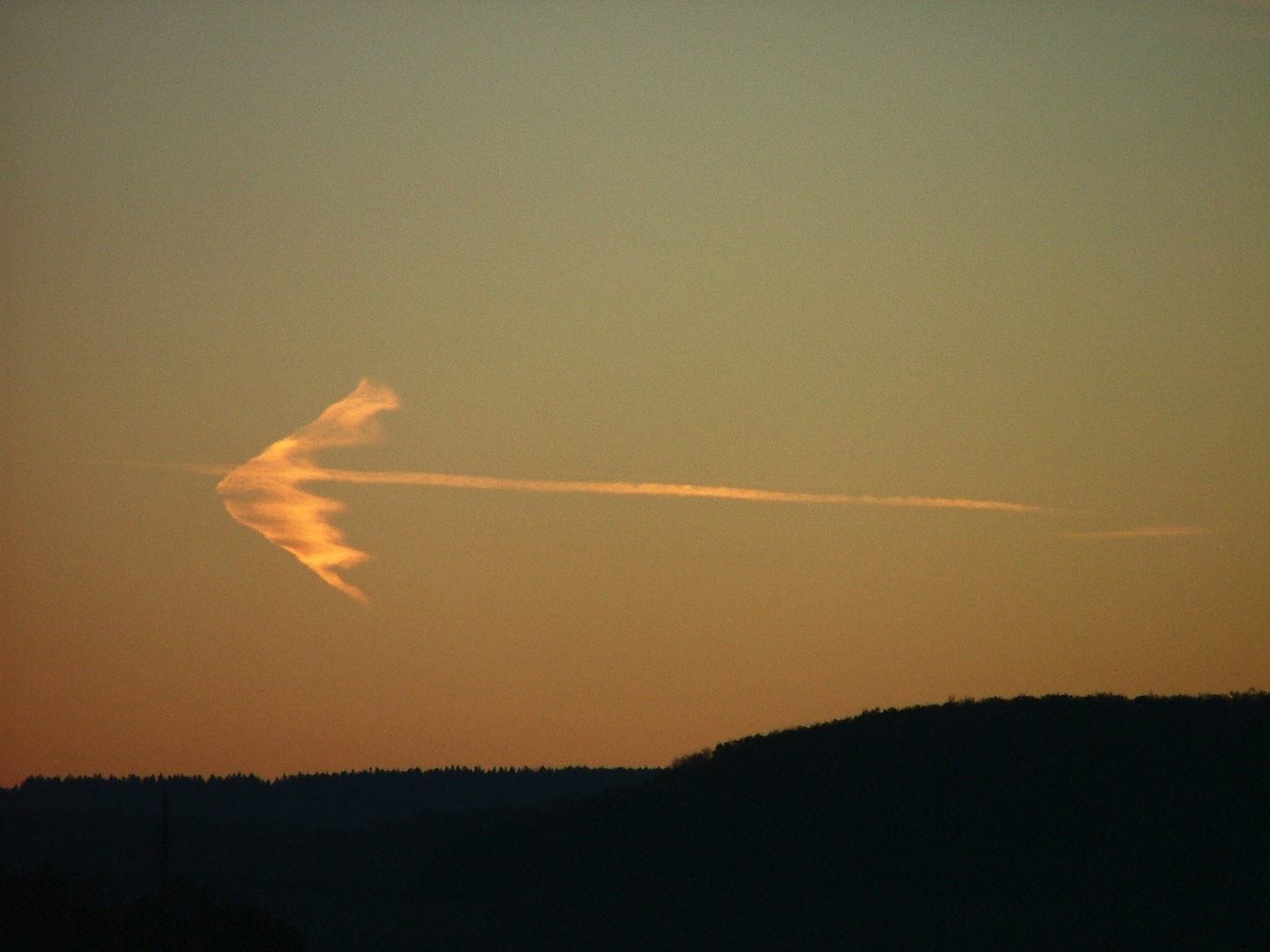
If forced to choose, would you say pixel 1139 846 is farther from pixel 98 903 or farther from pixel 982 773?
pixel 98 903

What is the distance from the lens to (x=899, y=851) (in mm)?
110375

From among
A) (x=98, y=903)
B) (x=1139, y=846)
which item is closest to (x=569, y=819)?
(x=1139, y=846)

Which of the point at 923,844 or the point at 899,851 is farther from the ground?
the point at 923,844

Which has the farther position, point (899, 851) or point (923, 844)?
point (923, 844)

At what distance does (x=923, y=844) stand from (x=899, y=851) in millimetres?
1511

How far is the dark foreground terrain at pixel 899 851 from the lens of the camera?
299 feet

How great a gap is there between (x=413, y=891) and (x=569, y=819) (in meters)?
12.6

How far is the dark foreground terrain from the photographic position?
9125cm

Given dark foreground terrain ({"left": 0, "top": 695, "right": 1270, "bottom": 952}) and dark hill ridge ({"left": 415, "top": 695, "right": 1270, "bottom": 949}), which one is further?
dark foreground terrain ({"left": 0, "top": 695, "right": 1270, "bottom": 952})

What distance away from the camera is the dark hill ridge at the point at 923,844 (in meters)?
90.9

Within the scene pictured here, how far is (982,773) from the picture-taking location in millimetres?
119375

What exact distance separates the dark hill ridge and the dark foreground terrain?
188mm

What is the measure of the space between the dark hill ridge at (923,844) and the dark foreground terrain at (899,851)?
19cm

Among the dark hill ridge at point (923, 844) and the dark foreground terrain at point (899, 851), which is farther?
the dark foreground terrain at point (899, 851)
